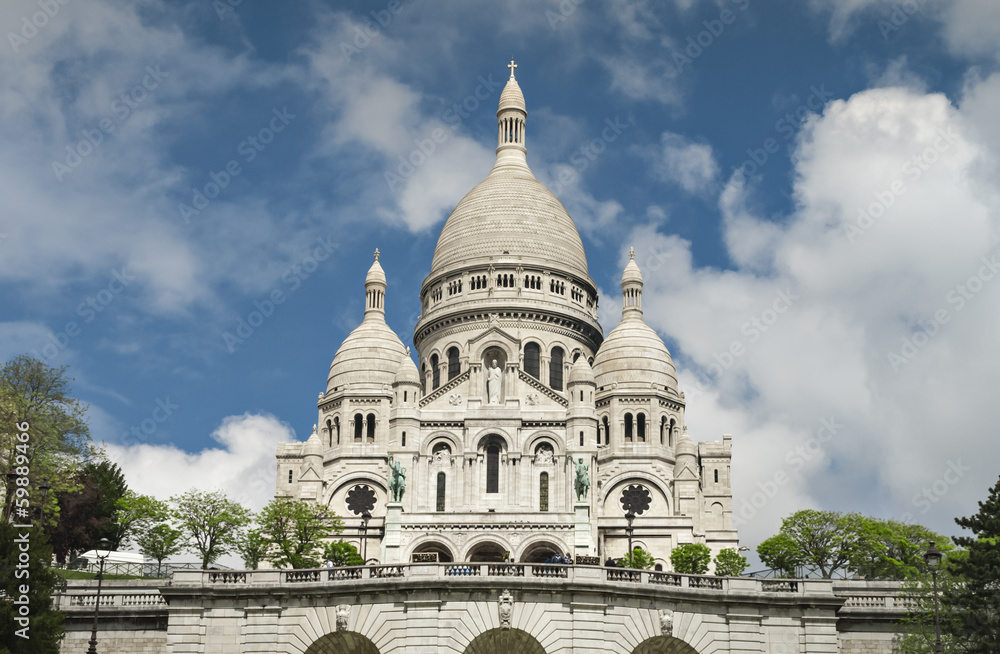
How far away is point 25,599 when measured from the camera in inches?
1599

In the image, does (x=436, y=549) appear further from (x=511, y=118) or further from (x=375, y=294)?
(x=511, y=118)

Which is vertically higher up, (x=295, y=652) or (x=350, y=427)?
(x=350, y=427)

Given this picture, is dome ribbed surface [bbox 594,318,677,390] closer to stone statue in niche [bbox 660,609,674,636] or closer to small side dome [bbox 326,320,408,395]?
small side dome [bbox 326,320,408,395]

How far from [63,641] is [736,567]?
38.8m

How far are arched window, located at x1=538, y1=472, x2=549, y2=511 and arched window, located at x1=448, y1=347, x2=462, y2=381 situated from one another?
15.3 meters

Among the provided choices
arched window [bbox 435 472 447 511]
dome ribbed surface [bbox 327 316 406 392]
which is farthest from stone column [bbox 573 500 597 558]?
dome ribbed surface [bbox 327 316 406 392]

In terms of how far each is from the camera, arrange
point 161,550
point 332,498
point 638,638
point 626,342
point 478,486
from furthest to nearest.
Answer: point 626,342
point 332,498
point 478,486
point 161,550
point 638,638

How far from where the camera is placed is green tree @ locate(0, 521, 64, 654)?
131 ft

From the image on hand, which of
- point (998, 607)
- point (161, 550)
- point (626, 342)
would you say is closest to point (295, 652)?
point (998, 607)

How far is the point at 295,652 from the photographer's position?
41.6 metres

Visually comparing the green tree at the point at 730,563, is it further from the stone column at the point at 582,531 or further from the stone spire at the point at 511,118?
the stone spire at the point at 511,118

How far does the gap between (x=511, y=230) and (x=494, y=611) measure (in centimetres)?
7251

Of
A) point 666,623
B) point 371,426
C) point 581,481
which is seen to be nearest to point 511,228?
point 371,426

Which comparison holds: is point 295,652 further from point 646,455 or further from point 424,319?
point 424,319
